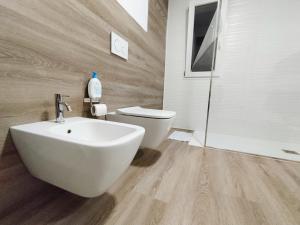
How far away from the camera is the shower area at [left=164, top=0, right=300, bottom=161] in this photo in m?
1.64

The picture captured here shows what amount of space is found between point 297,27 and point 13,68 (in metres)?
2.56

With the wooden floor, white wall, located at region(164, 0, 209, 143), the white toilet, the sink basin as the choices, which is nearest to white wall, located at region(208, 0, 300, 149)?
white wall, located at region(164, 0, 209, 143)

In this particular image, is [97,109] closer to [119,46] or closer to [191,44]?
[119,46]

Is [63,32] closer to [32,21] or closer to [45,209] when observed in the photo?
[32,21]

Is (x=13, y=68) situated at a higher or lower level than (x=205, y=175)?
higher

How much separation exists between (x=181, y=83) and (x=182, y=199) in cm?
175

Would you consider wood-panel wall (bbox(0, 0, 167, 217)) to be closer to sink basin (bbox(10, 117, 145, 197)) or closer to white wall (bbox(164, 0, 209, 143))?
sink basin (bbox(10, 117, 145, 197))

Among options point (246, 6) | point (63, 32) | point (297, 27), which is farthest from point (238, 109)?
point (63, 32)

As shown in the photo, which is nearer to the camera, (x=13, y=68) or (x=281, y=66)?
(x=13, y=68)

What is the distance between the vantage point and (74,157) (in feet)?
1.45

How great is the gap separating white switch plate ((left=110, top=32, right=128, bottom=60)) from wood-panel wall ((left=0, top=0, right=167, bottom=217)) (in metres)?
0.04

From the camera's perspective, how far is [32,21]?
1.96 ft

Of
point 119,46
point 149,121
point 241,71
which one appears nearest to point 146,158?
point 149,121

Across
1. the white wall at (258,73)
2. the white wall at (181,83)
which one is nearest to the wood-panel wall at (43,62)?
the white wall at (181,83)
